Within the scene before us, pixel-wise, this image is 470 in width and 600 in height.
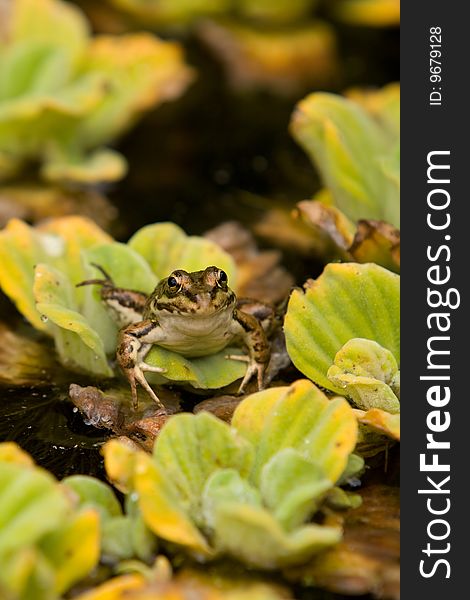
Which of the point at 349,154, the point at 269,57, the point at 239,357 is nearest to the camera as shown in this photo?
the point at 239,357

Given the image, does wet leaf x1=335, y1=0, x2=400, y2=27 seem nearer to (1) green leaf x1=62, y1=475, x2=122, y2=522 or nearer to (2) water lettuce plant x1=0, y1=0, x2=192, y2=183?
(2) water lettuce plant x1=0, y1=0, x2=192, y2=183

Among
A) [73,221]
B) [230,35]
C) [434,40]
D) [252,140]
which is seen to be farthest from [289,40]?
[73,221]

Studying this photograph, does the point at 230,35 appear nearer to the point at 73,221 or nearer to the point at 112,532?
the point at 73,221

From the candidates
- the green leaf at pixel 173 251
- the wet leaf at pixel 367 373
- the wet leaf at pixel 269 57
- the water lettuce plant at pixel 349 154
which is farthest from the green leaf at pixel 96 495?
the wet leaf at pixel 269 57

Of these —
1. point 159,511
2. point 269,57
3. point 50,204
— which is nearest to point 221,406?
point 159,511

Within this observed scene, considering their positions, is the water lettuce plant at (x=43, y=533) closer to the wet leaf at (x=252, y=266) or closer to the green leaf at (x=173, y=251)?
the green leaf at (x=173, y=251)

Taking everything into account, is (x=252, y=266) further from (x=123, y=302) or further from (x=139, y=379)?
(x=139, y=379)
